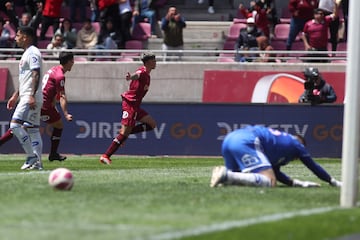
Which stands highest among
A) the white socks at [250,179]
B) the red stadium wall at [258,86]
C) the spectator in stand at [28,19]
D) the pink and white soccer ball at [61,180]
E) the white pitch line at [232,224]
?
the white pitch line at [232,224]

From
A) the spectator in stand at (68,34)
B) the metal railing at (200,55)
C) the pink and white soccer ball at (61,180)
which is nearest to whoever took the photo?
the pink and white soccer ball at (61,180)

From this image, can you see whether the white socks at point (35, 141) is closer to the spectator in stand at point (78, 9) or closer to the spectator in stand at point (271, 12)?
the spectator in stand at point (271, 12)

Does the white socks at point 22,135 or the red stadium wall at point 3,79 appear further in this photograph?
the red stadium wall at point 3,79

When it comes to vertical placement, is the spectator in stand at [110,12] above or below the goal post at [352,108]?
below

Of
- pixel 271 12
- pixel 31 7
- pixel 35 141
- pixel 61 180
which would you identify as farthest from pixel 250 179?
pixel 31 7

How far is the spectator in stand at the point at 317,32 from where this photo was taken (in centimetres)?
2911

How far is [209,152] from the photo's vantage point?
25.5 metres

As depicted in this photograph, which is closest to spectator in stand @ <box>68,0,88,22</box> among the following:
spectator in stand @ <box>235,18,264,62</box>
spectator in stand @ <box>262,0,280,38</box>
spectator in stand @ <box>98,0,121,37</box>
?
spectator in stand @ <box>98,0,121,37</box>

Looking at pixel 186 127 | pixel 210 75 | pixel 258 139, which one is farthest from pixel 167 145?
pixel 258 139

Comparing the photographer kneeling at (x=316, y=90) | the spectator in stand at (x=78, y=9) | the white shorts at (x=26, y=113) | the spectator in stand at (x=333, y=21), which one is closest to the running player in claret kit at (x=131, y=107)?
the white shorts at (x=26, y=113)

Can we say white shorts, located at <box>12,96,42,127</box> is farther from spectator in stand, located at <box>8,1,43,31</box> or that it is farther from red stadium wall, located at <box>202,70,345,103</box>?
spectator in stand, located at <box>8,1,43,31</box>

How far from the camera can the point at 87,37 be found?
103ft

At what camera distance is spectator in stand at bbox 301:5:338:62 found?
95.5ft

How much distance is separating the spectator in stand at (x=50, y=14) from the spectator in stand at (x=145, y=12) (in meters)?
2.07
